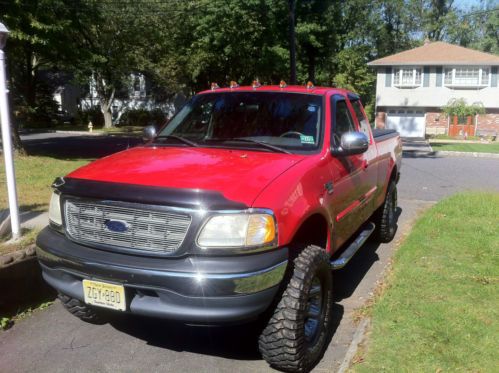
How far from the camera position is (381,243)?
21.9 feet

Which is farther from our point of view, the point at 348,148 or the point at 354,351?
the point at 348,148

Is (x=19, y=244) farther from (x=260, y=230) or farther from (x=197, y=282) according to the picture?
(x=260, y=230)

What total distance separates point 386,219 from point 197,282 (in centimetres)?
417

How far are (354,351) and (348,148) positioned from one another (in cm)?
160

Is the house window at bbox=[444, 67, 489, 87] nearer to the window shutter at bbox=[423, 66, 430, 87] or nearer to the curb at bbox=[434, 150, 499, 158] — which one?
the window shutter at bbox=[423, 66, 430, 87]

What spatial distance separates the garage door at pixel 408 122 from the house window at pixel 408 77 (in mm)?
2048

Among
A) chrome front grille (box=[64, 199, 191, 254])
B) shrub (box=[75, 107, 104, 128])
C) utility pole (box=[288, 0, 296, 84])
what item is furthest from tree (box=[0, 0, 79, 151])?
shrub (box=[75, 107, 104, 128])

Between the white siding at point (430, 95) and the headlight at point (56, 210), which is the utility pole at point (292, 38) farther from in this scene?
the white siding at point (430, 95)

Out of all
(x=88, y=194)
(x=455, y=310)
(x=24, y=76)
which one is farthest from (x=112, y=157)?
(x=24, y=76)

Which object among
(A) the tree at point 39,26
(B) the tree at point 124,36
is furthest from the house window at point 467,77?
(A) the tree at point 39,26

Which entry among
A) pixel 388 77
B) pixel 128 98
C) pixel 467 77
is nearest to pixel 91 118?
pixel 128 98

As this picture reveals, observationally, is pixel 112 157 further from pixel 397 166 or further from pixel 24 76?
pixel 24 76

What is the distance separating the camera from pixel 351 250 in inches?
179

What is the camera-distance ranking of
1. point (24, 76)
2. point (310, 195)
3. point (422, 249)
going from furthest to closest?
point (24, 76)
point (422, 249)
point (310, 195)
